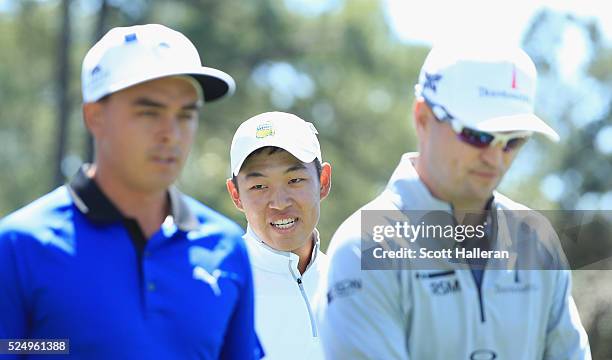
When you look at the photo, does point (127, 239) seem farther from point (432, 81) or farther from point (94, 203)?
point (432, 81)

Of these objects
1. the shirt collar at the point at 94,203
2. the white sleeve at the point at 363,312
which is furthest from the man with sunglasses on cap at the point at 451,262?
the shirt collar at the point at 94,203

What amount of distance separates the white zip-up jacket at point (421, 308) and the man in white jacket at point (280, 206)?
110 cm

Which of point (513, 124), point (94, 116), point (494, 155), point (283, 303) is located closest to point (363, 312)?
point (494, 155)

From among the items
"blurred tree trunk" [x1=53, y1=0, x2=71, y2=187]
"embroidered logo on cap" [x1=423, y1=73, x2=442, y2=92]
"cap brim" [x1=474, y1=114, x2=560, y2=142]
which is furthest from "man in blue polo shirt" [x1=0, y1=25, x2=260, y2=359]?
"blurred tree trunk" [x1=53, y1=0, x2=71, y2=187]

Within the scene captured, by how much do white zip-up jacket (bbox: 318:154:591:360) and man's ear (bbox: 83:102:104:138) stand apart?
0.87 metres

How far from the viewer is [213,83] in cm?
394

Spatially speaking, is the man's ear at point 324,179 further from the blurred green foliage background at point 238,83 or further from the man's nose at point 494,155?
the blurred green foliage background at point 238,83

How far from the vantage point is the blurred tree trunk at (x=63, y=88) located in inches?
869

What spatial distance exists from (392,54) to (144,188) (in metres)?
18.5

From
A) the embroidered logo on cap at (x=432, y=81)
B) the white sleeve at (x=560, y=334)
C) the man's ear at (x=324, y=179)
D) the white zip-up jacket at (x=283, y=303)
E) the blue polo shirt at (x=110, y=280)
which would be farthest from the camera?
the man's ear at (x=324, y=179)

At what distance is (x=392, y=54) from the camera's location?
72.1 ft

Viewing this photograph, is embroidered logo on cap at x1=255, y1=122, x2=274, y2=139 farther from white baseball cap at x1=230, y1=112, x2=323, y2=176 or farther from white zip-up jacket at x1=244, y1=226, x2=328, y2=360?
white zip-up jacket at x1=244, y1=226, x2=328, y2=360

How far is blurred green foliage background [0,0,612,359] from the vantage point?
21297 mm

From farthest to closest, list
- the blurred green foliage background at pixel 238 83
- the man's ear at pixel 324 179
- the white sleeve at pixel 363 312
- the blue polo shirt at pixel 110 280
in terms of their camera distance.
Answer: the blurred green foliage background at pixel 238 83
the man's ear at pixel 324 179
the white sleeve at pixel 363 312
the blue polo shirt at pixel 110 280
